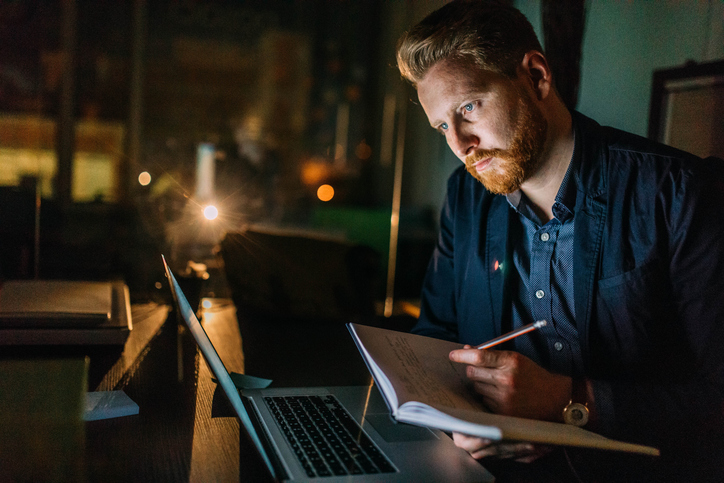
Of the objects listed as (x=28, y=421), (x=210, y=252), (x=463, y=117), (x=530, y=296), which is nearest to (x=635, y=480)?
(x=530, y=296)

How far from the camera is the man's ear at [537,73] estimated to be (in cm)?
112

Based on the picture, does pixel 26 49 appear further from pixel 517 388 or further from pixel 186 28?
pixel 517 388

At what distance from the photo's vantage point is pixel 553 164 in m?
1.14

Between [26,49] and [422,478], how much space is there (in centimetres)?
207

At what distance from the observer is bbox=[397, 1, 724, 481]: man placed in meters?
0.80

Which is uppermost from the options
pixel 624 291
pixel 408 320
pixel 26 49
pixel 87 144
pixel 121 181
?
pixel 26 49

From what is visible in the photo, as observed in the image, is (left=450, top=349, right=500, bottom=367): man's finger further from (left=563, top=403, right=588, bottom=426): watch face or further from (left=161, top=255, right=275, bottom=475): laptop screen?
(left=161, top=255, right=275, bottom=475): laptop screen

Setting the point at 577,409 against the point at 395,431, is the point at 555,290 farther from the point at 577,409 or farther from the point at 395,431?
the point at 395,431

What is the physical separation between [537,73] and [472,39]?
0.16 metres

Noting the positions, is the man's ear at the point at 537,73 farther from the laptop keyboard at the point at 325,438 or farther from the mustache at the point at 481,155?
the laptop keyboard at the point at 325,438

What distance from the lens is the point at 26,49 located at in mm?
1916

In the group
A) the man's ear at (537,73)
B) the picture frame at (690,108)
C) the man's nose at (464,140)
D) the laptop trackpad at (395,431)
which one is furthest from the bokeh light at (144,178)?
the picture frame at (690,108)

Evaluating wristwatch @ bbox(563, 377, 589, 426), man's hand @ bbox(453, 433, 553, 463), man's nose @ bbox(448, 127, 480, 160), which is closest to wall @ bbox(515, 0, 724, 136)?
man's nose @ bbox(448, 127, 480, 160)

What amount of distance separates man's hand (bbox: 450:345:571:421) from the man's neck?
465mm
